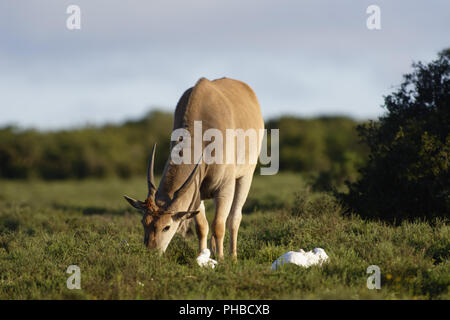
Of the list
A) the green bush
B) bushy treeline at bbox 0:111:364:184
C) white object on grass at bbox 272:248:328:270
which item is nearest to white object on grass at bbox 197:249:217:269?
white object on grass at bbox 272:248:328:270

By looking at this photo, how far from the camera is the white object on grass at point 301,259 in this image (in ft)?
18.6

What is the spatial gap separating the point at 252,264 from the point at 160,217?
117 centimetres

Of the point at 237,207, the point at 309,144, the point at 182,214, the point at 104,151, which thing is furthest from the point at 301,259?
the point at 104,151

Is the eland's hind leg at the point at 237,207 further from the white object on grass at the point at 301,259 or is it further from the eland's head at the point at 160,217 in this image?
the white object on grass at the point at 301,259

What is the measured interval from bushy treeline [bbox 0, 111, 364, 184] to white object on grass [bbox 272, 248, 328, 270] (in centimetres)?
2317

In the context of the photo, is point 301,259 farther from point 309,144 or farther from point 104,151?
point 104,151

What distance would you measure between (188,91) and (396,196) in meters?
3.90

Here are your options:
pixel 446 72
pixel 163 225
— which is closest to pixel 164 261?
pixel 163 225

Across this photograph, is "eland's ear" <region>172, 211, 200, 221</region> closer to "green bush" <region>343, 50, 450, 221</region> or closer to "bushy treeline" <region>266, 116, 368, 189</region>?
"green bush" <region>343, 50, 450, 221</region>

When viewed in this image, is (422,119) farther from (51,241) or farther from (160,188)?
(51,241)

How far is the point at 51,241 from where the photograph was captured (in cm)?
722

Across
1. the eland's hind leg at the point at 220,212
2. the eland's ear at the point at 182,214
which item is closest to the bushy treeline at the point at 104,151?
the eland's hind leg at the point at 220,212

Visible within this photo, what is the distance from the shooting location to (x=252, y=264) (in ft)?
19.4

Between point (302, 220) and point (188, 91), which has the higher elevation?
point (188, 91)
